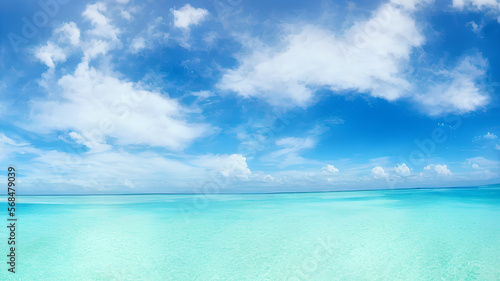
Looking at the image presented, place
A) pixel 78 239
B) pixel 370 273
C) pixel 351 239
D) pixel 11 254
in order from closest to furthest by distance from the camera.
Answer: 1. pixel 370 273
2. pixel 11 254
3. pixel 351 239
4. pixel 78 239

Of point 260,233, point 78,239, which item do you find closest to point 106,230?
point 78,239

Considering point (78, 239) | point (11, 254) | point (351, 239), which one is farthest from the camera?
point (78, 239)

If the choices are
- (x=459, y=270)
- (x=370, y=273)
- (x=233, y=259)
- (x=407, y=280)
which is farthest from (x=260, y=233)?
(x=459, y=270)

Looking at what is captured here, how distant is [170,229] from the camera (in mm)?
14781

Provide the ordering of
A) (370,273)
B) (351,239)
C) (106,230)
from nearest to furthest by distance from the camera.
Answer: (370,273) → (351,239) → (106,230)

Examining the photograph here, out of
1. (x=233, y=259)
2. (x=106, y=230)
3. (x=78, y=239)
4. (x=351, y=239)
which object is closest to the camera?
(x=233, y=259)

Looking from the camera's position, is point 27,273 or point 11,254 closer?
point 27,273

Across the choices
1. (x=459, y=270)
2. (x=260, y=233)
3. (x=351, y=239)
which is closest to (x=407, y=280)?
(x=459, y=270)

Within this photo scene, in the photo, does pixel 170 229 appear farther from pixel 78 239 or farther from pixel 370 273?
pixel 370 273

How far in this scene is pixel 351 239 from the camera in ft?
37.8

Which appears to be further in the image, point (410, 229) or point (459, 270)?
point (410, 229)

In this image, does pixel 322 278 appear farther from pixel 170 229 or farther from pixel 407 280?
pixel 170 229

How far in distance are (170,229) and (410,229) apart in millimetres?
13362

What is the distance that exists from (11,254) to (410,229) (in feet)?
59.9
